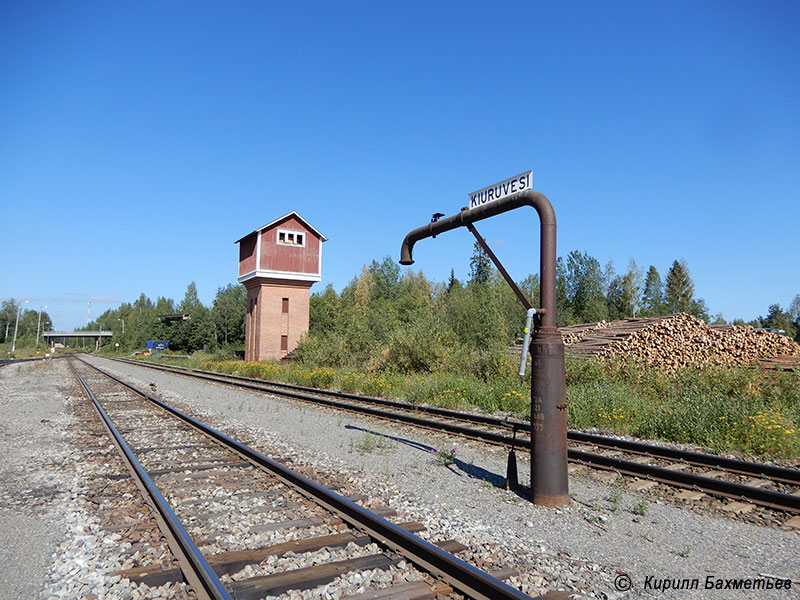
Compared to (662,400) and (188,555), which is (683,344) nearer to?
(662,400)

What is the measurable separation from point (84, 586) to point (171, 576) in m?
0.58

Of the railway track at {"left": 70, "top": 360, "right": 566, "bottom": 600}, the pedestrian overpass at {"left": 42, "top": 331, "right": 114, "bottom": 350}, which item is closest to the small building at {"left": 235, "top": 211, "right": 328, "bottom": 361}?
the railway track at {"left": 70, "top": 360, "right": 566, "bottom": 600}

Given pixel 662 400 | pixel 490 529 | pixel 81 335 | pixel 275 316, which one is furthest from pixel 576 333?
pixel 81 335

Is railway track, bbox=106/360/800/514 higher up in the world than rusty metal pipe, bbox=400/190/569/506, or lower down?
lower down

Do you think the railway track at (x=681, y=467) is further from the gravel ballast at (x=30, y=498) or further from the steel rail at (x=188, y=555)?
the gravel ballast at (x=30, y=498)

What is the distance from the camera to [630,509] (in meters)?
5.64

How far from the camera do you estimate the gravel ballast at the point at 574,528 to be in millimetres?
4020

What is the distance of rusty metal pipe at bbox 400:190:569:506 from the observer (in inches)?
228

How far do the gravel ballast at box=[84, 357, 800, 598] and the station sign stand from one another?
3.66 metres

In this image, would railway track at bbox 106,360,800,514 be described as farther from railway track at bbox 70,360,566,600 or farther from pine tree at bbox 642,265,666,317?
pine tree at bbox 642,265,666,317

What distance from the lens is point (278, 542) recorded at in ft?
14.7

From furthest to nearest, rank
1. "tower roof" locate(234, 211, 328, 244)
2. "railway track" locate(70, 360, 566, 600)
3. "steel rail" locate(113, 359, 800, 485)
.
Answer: "tower roof" locate(234, 211, 328, 244), "steel rail" locate(113, 359, 800, 485), "railway track" locate(70, 360, 566, 600)

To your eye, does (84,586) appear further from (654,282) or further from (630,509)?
(654,282)

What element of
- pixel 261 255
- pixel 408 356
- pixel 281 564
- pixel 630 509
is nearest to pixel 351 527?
pixel 281 564
